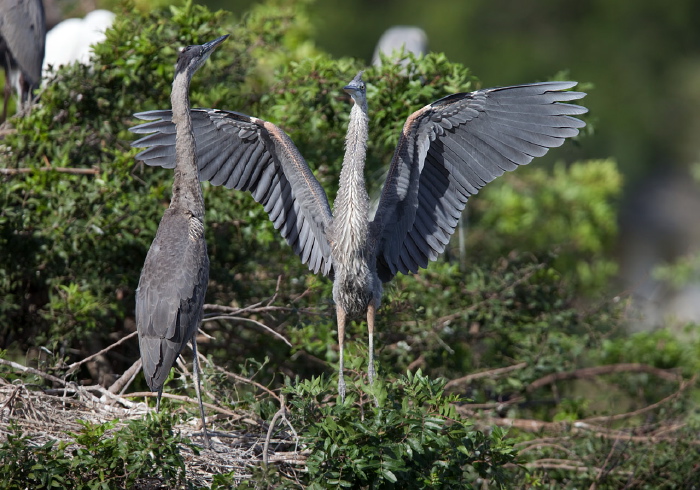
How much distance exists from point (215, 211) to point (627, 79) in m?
13.9

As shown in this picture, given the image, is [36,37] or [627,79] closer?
[36,37]

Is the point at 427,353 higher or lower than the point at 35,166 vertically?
lower

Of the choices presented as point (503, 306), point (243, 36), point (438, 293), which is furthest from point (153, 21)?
point (503, 306)

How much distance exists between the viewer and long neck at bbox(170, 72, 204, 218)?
4.16 m

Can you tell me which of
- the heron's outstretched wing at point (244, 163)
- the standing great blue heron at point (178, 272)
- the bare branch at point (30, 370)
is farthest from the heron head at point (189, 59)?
the bare branch at point (30, 370)

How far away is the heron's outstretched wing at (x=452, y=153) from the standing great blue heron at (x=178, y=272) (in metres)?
0.96

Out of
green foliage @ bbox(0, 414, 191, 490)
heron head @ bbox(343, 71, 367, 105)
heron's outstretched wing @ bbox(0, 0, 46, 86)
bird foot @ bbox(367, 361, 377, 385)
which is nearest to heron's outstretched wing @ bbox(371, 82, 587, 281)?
heron head @ bbox(343, 71, 367, 105)

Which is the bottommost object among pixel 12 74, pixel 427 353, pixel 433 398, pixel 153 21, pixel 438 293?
pixel 433 398

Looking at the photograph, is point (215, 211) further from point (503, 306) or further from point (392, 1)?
point (392, 1)

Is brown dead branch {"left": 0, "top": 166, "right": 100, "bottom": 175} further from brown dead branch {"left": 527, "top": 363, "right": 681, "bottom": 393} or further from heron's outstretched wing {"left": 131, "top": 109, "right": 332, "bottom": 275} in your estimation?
brown dead branch {"left": 527, "top": 363, "right": 681, "bottom": 393}

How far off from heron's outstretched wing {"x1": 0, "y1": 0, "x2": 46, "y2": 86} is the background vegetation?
0.72 meters

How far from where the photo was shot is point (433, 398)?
12.3ft

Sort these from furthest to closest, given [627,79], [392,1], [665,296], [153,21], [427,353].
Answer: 1. [392,1]
2. [627,79]
3. [665,296]
4. [153,21]
5. [427,353]

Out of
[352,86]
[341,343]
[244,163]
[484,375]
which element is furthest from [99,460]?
[484,375]
